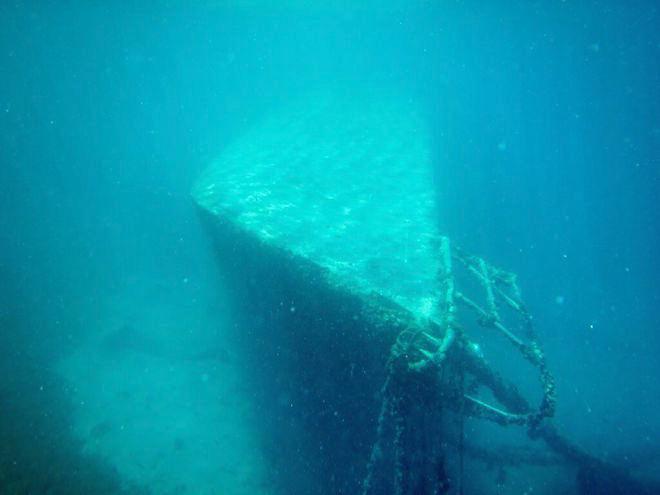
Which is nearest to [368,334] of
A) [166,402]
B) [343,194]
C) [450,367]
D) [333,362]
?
[450,367]

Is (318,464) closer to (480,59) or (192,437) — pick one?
(192,437)

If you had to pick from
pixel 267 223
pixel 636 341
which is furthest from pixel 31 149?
pixel 636 341

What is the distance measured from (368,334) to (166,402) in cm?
762

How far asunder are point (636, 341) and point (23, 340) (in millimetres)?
23364

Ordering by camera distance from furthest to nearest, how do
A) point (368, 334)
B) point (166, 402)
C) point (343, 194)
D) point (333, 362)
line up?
point (166, 402), point (343, 194), point (333, 362), point (368, 334)

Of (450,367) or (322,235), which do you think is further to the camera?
(322,235)

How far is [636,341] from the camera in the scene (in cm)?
1627

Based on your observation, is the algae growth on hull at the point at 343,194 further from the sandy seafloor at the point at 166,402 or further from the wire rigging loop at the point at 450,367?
the sandy seafloor at the point at 166,402

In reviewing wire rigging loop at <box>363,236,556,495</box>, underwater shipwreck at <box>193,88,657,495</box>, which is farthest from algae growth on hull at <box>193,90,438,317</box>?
wire rigging loop at <box>363,236,556,495</box>

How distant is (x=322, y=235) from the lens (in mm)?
5223

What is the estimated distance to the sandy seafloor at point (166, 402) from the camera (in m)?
7.33

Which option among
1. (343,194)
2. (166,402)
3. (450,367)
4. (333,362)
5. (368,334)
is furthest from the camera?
(166,402)

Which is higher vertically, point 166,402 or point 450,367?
point 450,367

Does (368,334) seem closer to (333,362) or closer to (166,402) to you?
(333,362)
